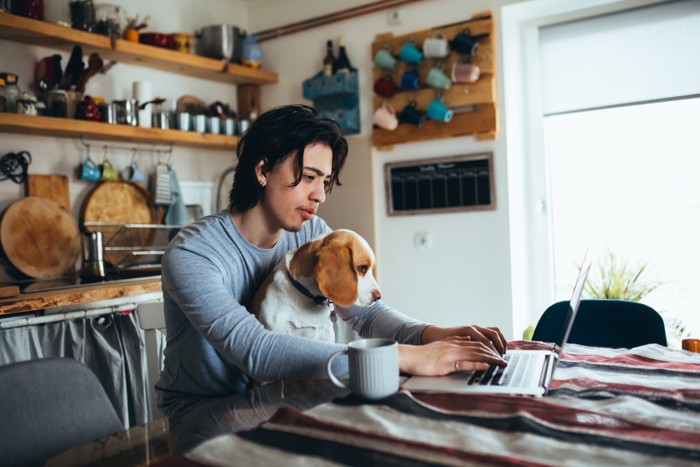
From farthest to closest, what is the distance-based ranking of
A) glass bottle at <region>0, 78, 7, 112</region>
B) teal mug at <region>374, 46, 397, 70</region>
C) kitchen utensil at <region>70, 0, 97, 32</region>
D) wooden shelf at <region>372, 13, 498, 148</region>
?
1. teal mug at <region>374, 46, 397, 70</region>
2. wooden shelf at <region>372, 13, 498, 148</region>
3. kitchen utensil at <region>70, 0, 97, 32</region>
4. glass bottle at <region>0, 78, 7, 112</region>

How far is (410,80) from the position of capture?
326 cm

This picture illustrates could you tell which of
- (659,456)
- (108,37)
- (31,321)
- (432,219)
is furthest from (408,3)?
(659,456)

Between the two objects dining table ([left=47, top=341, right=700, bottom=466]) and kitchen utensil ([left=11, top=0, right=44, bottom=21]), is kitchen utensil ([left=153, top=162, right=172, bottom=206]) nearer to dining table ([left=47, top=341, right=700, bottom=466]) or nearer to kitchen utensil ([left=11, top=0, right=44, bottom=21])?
kitchen utensil ([left=11, top=0, right=44, bottom=21])

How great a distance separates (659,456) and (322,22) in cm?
339

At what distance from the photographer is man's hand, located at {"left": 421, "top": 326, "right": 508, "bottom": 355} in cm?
130

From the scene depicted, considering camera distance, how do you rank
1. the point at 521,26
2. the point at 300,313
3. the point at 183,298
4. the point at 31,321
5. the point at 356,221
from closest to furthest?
the point at 183,298 < the point at 300,313 < the point at 31,321 < the point at 521,26 < the point at 356,221

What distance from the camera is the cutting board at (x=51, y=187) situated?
9.70ft

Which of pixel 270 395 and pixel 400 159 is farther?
pixel 400 159

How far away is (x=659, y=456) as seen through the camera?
73 cm

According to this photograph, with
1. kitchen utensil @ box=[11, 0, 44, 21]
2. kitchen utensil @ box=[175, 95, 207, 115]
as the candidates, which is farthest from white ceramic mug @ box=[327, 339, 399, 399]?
kitchen utensil @ box=[175, 95, 207, 115]

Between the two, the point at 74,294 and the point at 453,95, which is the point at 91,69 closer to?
the point at 74,294

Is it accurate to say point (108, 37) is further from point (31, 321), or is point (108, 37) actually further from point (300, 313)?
point (300, 313)

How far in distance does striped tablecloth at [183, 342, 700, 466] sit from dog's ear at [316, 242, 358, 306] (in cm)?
39

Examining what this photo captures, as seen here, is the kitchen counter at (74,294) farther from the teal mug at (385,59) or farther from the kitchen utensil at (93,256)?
the teal mug at (385,59)
